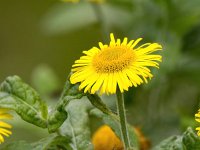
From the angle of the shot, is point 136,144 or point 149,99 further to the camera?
point 149,99

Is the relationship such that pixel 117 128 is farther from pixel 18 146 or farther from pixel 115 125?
pixel 18 146

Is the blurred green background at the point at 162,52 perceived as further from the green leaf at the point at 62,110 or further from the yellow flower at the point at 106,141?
the green leaf at the point at 62,110

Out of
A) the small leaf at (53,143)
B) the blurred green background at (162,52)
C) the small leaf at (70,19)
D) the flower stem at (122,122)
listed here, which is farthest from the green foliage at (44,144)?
the small leaf at (70,19)

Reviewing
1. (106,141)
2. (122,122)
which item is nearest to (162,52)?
(106,141)

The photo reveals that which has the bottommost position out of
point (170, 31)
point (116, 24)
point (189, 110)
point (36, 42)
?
point (189, 110)

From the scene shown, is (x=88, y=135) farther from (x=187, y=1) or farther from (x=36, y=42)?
(x=36, y=42)

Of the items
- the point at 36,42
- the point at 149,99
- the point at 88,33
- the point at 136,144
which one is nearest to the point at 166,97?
the point at 149,99

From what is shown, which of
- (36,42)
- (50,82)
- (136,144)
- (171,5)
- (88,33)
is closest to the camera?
(136,144)
